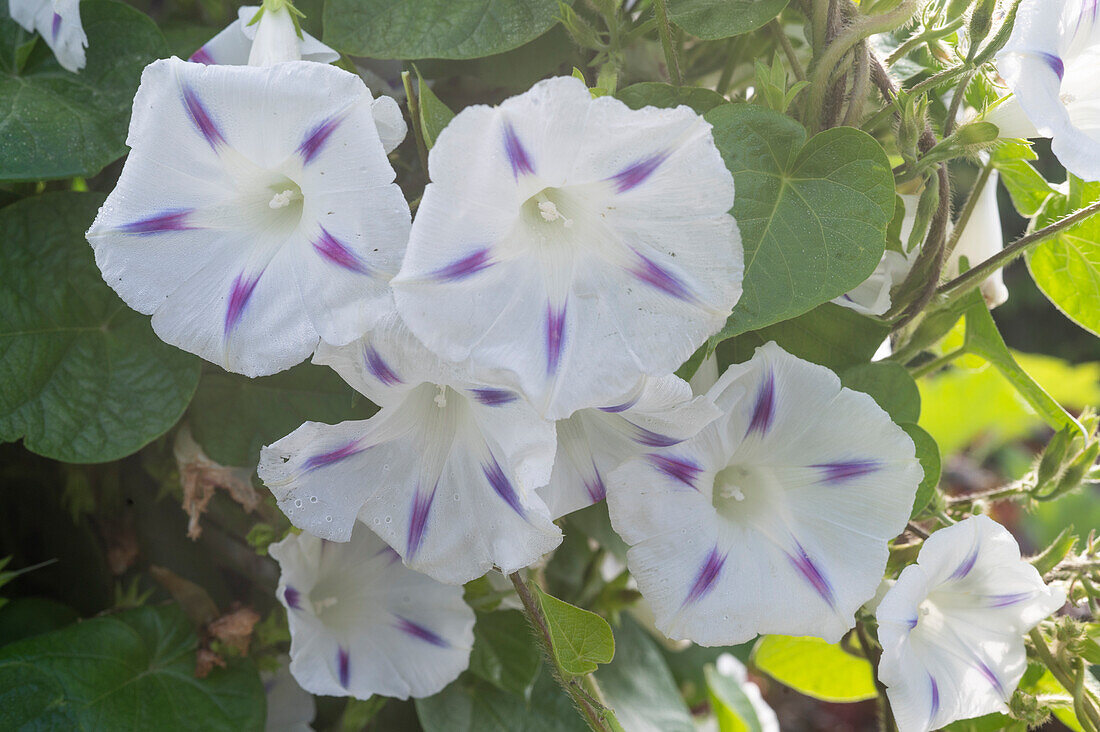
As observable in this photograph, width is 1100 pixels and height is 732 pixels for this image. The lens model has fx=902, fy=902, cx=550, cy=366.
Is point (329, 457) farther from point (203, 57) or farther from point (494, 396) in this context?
point (203, 57)

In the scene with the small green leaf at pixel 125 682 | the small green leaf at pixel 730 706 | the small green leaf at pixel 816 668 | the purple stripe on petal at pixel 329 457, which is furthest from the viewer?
the small green leaf at pixel 730 706

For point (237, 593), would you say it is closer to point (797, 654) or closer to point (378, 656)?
point (378, 656)

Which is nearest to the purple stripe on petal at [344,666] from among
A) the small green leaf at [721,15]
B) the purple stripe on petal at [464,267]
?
the purple stripe on petal at [464,267]

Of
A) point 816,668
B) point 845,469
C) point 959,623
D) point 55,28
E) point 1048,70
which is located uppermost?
point 1048,70

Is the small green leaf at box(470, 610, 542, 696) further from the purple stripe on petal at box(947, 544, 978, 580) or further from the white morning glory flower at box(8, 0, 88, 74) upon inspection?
the white morning glory flower at box(8, 0, 88, 74)

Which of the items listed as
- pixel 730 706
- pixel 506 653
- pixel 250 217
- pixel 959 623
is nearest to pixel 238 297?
pixel 250 217

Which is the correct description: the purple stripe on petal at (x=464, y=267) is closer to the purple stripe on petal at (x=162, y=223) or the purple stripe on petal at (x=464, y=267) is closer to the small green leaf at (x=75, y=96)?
the purple stripe on petal at (x=162, y=223)

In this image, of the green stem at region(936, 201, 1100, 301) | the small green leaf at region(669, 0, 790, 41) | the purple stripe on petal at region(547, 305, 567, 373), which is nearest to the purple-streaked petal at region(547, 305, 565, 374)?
→ the purple stripe on petal at region(547, 305, 567, 373)
